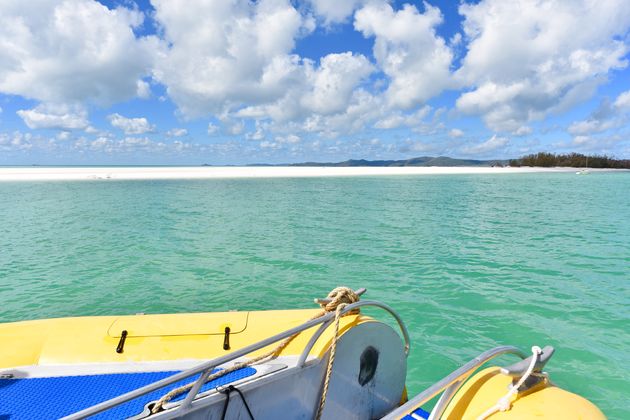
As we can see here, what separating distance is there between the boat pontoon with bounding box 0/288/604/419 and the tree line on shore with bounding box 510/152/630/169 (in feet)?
421

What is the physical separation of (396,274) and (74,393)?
7332mm

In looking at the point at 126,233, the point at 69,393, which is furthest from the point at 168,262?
the point at 69,393

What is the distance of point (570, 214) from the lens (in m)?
19.3

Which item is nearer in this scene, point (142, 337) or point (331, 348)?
point (331, 348)

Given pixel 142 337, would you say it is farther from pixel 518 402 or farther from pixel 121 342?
pixel 518 402

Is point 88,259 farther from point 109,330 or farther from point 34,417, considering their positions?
point 34,417

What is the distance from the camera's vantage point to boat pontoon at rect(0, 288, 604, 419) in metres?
2.18

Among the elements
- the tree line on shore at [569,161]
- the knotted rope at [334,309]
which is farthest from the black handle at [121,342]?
the tree line on shore at [569,161]

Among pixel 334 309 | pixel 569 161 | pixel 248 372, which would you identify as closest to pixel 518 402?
pixel 334 309

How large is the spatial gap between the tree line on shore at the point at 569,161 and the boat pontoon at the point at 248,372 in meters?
128

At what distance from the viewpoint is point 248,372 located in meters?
2.74

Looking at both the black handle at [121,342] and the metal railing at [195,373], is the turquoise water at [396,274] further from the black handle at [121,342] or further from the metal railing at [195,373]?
the black handle at [121,342]

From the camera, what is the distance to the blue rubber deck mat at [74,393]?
8.18 ft

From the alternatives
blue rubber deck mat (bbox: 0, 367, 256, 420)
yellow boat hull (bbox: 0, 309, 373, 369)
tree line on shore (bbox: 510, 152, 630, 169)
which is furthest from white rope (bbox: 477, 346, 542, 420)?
tree line on shore (bbox: 510, 152, 630, 169)
